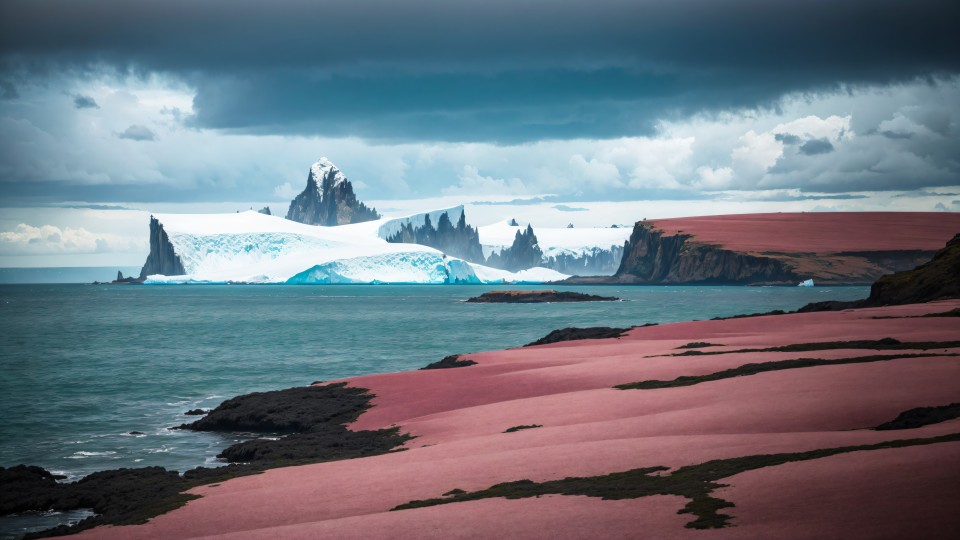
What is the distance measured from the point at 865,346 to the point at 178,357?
47.7 metres

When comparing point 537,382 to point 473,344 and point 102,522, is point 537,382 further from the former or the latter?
point 473,344

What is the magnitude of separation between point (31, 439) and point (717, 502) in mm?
27985

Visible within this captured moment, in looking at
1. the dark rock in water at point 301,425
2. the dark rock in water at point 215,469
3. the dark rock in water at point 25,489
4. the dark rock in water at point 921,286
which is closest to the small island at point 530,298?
the dark rock in water at point 921,286

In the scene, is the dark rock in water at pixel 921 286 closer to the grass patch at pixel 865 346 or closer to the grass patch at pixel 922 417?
the grass patch at pixel 865 346

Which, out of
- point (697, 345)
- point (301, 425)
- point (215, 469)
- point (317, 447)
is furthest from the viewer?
point (697, 345)

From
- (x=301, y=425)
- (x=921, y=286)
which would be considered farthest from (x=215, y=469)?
(x=921, y=286)

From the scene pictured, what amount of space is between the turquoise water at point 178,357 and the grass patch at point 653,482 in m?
13.7

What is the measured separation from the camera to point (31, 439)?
1366 inches

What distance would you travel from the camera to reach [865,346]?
38375 millimetres

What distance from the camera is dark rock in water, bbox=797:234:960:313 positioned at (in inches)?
2645

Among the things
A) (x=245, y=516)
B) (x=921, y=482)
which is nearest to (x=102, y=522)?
(x=245, y=516)

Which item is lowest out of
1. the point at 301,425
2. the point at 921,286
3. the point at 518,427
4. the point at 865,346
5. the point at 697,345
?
the point at 301,425

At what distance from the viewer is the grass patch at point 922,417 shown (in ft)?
70.0

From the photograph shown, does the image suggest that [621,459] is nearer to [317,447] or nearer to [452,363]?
[317,447]
